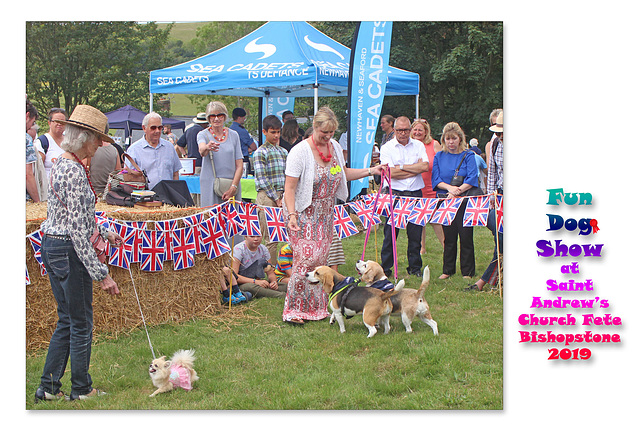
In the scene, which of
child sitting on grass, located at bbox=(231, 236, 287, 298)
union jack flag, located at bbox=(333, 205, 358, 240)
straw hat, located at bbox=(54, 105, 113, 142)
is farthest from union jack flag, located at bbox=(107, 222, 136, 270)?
union jack flag, located at bbox=(333, 205, 358, 240)

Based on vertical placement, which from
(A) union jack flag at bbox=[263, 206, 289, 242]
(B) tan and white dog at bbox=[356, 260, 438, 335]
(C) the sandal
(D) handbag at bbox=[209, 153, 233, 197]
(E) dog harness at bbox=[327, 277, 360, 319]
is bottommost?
(C) the sandal

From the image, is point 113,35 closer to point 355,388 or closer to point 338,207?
point 338,207

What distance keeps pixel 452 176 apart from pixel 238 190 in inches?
93.1

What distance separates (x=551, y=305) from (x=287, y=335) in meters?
2.25

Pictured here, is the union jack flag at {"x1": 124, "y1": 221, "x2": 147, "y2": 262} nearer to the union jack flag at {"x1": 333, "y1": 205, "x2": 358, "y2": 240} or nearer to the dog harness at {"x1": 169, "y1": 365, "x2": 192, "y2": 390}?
the dog harness at {"x1": 169, "y1": 365, "x2": 192, "y2": 390}

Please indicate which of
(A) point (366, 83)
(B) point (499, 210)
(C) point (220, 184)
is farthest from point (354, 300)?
(A) point (366, 83)

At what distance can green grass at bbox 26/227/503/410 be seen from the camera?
3564mm

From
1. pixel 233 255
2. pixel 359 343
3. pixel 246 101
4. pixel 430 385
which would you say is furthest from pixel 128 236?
pixel 246 101

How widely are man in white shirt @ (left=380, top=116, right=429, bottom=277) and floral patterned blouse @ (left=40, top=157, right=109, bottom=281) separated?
3.89 meters

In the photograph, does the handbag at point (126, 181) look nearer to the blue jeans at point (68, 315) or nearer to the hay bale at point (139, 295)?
the hay bale at point (139, 295)

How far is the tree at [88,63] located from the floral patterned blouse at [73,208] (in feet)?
12.0

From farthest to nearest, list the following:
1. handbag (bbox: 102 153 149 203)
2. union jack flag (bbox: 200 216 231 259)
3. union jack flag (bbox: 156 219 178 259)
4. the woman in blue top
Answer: the woman in blue top → union jack flag (bbox: 200 216 231 259) → handbag (bbox: 102 153 149 203) → union jack flag (bbox: 156 219 178 259)

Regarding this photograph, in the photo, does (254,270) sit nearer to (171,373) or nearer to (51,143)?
(51,143)

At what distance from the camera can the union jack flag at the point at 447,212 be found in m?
6.27
